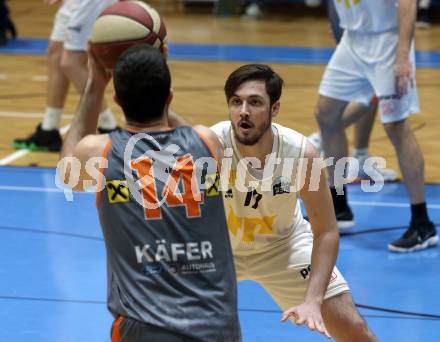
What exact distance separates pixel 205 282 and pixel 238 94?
111cm

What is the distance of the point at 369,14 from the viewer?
6.20 metres

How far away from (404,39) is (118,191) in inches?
130

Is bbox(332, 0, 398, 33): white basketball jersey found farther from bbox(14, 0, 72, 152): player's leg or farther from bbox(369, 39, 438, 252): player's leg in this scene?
bbox(14, 0, 72, 152): player's leg

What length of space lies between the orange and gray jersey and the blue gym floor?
72.7 inches

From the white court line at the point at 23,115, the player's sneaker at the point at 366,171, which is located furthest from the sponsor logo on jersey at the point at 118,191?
the white court line at the point at 23,115

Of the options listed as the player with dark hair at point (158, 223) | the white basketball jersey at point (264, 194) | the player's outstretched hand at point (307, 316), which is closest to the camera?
the player with dark hair at point (158, 223)

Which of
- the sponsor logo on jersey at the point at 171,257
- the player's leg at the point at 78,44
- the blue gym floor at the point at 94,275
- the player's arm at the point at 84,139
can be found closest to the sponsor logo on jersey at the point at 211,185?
the sponsor logo on jersey at the point at 171,257

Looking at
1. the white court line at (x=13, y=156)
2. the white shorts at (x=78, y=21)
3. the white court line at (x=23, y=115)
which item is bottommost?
the white court line at (x=23, y=115)

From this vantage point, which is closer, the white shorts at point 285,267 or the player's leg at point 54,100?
the white shorts at point 285,267

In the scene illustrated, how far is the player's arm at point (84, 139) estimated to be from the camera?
10.1 feet

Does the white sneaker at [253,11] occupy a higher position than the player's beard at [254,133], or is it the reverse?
the player's beard at [254,133]

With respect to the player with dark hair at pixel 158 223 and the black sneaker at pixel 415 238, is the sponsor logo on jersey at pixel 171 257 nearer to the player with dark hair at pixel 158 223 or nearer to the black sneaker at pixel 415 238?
the player with dark hair at pixel 158 223

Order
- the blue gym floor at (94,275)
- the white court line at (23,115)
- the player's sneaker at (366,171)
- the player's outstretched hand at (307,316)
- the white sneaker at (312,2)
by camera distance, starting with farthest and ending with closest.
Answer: the white sneaker at (312,2) < the white court line at (23,115) < the player's sneaker at (366,171) < the blue gym floor at (94,275) < the player's outstretched hand at (307,316)

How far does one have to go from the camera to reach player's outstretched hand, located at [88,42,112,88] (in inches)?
141
